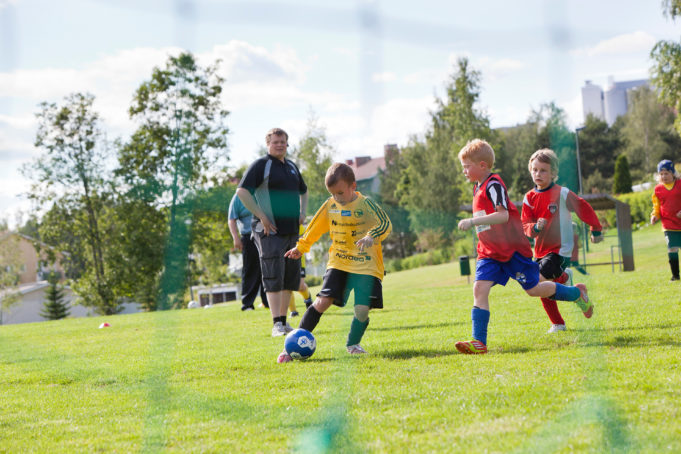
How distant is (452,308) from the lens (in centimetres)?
880

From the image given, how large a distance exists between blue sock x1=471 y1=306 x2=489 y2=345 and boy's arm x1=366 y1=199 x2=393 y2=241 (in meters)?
0.90

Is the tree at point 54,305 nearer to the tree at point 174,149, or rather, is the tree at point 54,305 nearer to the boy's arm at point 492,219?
the tree at point 174,149

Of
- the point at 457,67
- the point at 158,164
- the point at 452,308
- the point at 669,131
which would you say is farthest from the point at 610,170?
the point at 452,308

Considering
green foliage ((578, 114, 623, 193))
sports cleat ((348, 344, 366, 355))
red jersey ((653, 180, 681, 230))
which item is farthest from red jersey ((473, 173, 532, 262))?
green foliage ((578, 114, 623, 193))

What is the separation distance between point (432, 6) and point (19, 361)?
17.7ft

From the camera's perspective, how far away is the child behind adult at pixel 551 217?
6102 millimetres

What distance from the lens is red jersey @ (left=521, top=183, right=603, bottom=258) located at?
6.17 metres

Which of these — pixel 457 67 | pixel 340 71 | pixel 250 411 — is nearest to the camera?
pixel 250 411

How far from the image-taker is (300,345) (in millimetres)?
5219

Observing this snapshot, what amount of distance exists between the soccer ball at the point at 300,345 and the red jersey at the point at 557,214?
226 centimetres

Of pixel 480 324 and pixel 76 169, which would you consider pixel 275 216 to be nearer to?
pixel 480 324

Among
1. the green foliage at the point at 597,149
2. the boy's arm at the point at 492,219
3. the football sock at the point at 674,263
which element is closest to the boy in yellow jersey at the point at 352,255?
the boy's arm at the point at 492,219

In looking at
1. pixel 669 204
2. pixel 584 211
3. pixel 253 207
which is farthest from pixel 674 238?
pixel 253 207

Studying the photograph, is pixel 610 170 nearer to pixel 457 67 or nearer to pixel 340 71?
pixel 457 67
